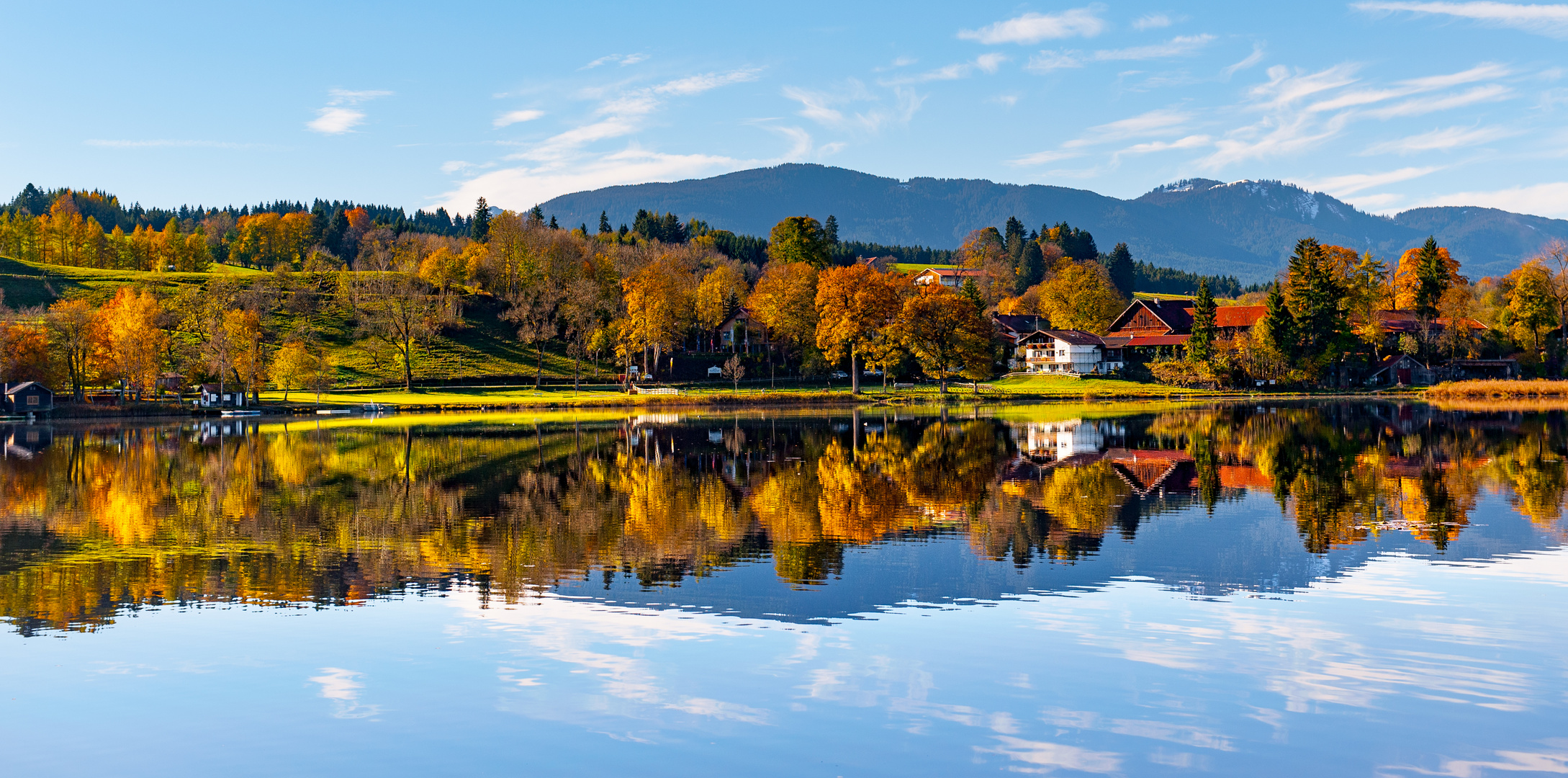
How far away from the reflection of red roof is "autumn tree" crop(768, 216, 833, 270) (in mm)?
40122

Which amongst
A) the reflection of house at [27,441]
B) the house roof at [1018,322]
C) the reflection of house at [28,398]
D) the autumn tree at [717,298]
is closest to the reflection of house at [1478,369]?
the house roof at [1018,322]

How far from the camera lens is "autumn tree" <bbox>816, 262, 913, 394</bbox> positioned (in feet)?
333

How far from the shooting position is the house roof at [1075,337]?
409 feet

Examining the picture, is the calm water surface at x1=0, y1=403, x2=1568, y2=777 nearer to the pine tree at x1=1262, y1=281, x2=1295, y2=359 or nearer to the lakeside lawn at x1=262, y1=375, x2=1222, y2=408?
the lakeside lawn at x1=262, y1=375, x2=1222, y2=408

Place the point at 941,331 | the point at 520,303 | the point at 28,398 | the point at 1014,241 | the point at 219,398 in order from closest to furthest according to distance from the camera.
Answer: the point at 28,398 < the point at 219,398 < the point at 941,331 < the point at 520,303 < the point at 1014,241

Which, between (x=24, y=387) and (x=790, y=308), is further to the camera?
(x=790, y=308)

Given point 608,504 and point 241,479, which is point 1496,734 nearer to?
point 608,504

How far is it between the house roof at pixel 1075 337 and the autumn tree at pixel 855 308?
1075 inches

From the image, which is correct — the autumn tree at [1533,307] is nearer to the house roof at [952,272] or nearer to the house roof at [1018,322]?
the house roof at [1018,322]

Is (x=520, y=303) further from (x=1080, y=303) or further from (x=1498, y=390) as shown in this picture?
(x=1498, y=390)

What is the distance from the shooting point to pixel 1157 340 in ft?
407

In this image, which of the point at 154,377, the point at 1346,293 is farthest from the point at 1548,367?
the point at 154,377

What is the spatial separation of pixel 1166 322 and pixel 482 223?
109622 millimetres

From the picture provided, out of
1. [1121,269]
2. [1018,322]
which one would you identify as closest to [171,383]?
[1018,322]
